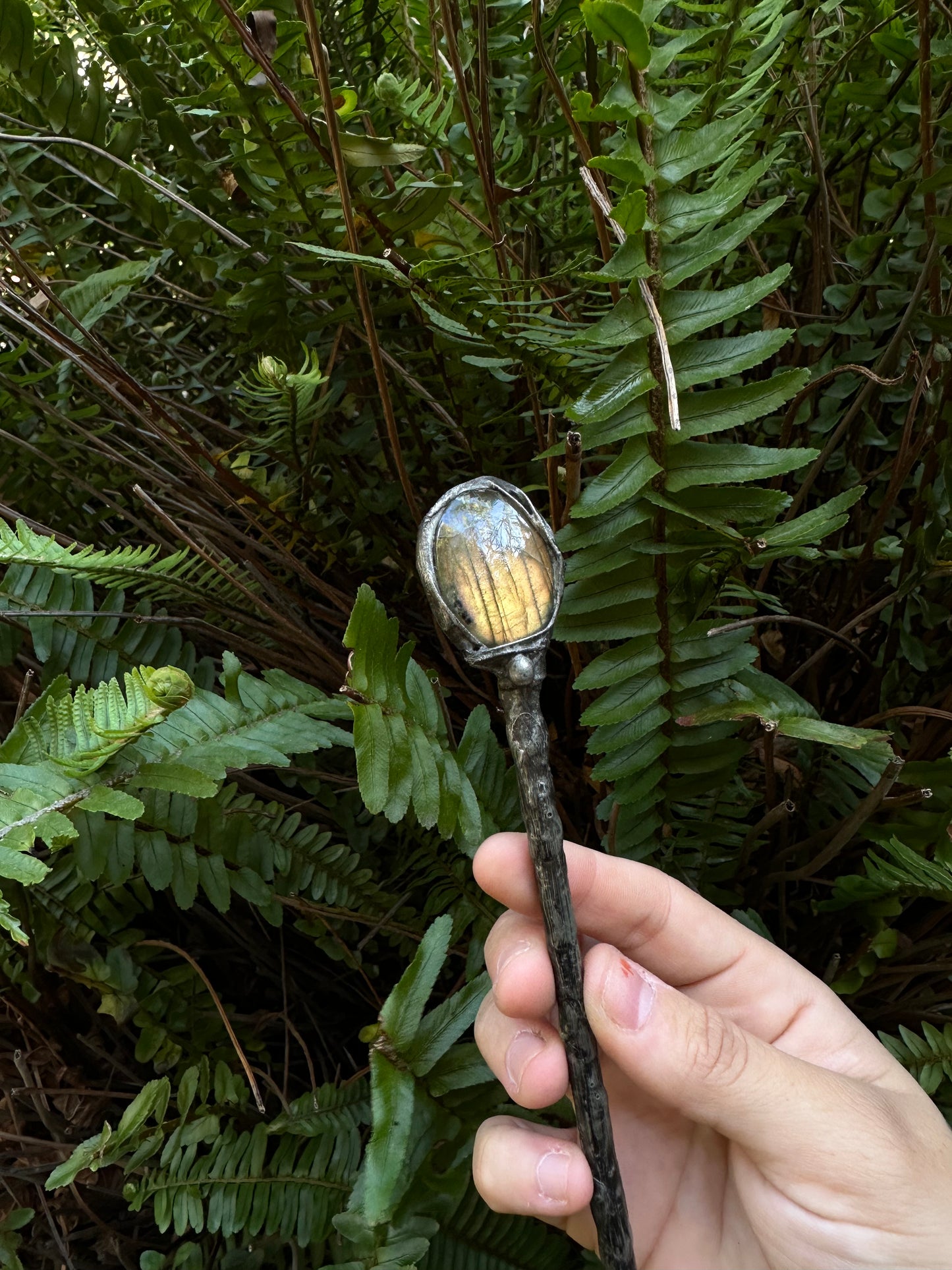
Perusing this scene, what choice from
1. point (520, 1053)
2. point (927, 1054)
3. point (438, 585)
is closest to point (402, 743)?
point (438, 585)

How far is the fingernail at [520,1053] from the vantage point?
61 cm

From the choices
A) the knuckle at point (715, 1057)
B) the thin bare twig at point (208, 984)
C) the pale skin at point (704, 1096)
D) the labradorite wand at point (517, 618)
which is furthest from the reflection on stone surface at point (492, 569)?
the thin bare twig at point (208, 984)

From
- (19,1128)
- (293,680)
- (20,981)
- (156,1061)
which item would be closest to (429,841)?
(293,680)

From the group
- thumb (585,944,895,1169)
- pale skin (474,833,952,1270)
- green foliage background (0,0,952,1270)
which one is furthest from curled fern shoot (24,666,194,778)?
thumb (585,944,895,1169)

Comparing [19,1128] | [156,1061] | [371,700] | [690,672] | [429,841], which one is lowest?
[19,1128]

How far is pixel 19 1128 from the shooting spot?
918 millimetres

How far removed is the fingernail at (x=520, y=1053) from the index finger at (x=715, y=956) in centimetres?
10

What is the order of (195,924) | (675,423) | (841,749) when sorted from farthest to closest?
(195,924), (841,749), (675,423)

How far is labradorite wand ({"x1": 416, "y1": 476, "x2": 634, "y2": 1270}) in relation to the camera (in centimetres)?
48

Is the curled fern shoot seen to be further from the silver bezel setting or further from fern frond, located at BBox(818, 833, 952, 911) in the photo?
fern frond, located at BBox(818, 833, 952, 911)

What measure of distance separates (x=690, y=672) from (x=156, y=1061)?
626mm

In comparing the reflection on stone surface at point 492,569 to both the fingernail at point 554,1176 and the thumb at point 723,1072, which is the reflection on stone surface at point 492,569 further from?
the fingernail at point 554,1176

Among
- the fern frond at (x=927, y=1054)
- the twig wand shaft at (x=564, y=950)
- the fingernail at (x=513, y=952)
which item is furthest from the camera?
the fern frond at (x=927, y=1054)

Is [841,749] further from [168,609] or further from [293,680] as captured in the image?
[168,609]
